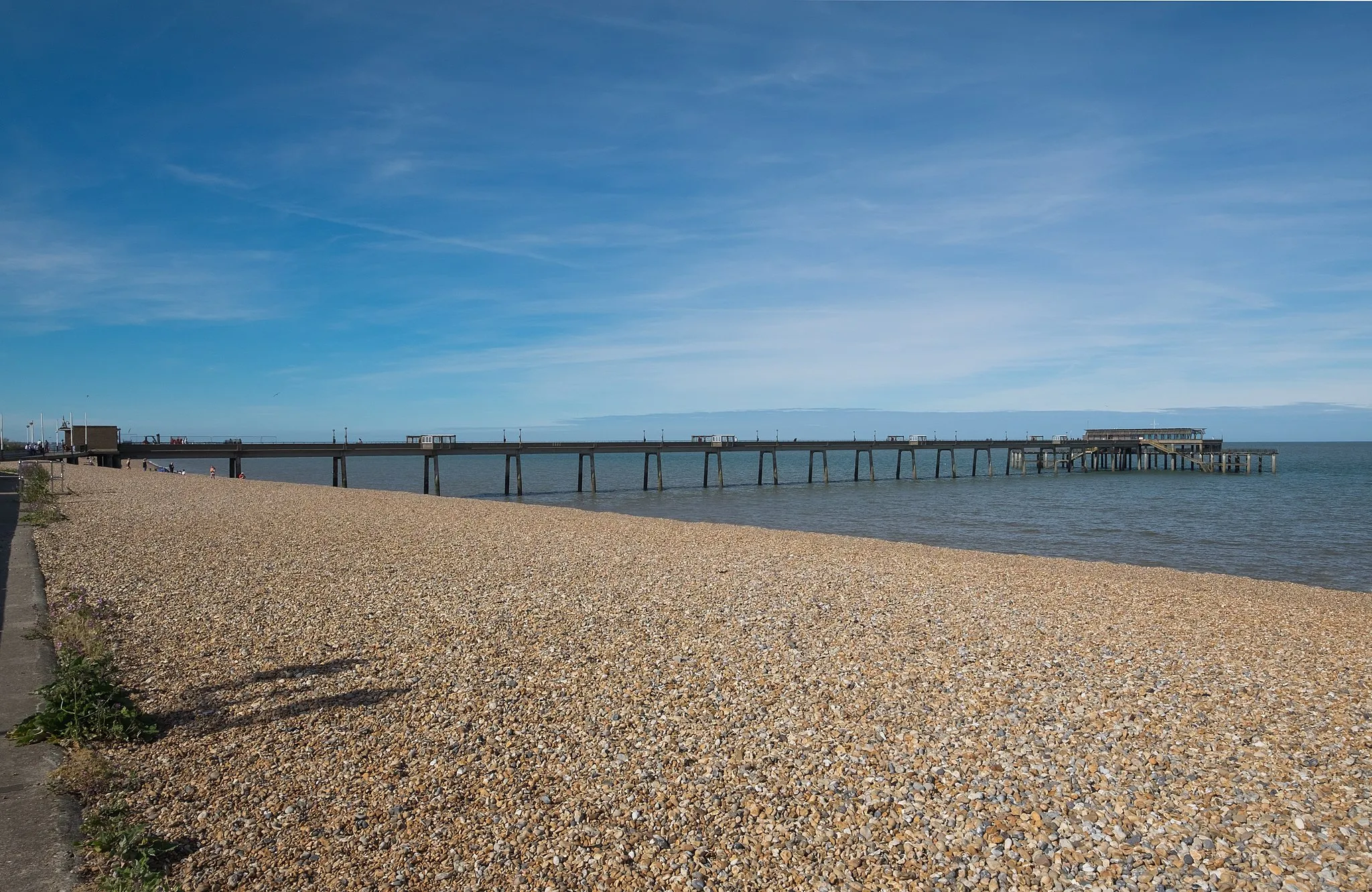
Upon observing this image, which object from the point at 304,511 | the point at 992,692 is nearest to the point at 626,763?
the point at 992,692

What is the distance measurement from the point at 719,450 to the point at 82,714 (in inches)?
2166

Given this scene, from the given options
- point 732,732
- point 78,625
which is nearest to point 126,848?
point 732,732

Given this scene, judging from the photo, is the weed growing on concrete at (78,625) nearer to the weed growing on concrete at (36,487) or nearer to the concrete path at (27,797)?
the concrete path at (27,797)

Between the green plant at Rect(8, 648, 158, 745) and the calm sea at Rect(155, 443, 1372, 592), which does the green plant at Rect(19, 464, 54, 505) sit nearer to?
the green plant at Rect(8, 648, 158, 745)

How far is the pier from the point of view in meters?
46.9

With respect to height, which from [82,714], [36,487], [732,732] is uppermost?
[36,487]

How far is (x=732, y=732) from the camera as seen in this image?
665 cm

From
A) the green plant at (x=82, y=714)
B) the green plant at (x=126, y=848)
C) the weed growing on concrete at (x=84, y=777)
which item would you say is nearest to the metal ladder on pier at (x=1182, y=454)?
the green plant at (x=82, y=714)

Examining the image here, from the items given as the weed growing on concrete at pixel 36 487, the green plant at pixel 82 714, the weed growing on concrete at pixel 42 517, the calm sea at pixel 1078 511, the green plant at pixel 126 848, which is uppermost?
the weed growing on concrete at pixel 36 487

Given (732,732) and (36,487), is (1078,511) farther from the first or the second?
(36,487)

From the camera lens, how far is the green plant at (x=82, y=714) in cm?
606

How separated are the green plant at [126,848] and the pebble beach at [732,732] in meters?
0.19

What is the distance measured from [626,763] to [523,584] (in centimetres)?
738

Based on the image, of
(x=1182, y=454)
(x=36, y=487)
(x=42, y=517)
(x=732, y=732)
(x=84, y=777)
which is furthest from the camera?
(x=1182, y=454)
